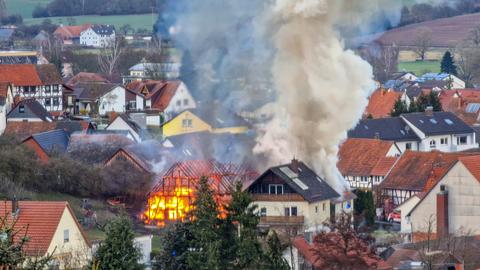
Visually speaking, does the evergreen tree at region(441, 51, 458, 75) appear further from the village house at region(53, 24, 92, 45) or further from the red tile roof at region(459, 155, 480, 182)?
the red tile roof at region(459, 155, 480, 182)

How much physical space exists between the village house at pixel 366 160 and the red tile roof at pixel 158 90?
25.9 ft

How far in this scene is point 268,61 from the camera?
51719 mm

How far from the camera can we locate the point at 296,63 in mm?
49969

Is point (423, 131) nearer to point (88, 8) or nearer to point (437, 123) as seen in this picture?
point (437, 123)

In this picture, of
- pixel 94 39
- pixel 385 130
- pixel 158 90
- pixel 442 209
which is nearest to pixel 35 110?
pixel 158 90

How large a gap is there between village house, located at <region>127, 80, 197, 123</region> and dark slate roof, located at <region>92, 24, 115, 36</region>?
39.2m

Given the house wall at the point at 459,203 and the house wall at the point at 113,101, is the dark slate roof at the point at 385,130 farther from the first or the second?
the house wall at the point at 459,203

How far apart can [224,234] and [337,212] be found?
1508 centimetres

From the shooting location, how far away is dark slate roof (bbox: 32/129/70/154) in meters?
53.6

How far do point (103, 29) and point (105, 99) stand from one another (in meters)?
43.7

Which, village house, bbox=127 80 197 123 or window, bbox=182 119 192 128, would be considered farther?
village house, bbox=127 80 197 123

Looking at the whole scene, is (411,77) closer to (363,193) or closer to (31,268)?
(363,193)

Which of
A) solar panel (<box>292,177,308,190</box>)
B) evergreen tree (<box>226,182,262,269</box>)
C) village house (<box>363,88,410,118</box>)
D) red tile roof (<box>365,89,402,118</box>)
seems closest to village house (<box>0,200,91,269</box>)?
evergreen tree (<box>226,182,262,269</box>)

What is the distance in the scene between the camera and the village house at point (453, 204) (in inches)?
1678
